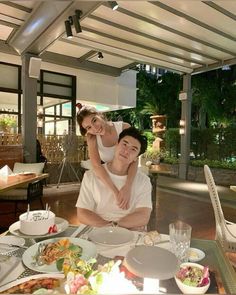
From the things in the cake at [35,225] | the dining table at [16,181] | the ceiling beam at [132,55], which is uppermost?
the ceiling beam at [132,55]

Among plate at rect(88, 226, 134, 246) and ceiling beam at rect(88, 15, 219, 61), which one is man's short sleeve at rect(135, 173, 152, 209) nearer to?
plate at rect(88, 226, 134, 246)

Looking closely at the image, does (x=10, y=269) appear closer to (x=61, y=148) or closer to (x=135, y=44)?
(x=135, y=44)

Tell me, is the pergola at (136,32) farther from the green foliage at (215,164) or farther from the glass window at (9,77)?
the green foliage at (215,164)

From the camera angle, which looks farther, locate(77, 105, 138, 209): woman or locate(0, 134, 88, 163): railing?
locate(0, 134, 88, 163): railing

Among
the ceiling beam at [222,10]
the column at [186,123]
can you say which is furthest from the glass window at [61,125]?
the ceiling beam at [222,10]

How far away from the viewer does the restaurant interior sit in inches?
35.4

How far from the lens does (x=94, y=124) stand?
87.6 inches

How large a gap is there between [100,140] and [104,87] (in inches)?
308

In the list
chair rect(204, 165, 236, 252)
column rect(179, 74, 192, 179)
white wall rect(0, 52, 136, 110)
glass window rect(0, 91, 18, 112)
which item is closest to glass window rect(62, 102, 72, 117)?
white wall rect(0, 52, 136, 110)

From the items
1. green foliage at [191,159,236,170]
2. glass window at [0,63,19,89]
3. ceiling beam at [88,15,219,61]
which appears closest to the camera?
ceiling beam at [88,15,219,61]

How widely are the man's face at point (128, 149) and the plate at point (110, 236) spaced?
0.57 metres

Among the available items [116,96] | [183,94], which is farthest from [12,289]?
[116,96]

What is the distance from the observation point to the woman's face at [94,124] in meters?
2.19

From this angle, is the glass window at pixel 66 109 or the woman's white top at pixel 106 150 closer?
the woman's white top at pixel 106 150
